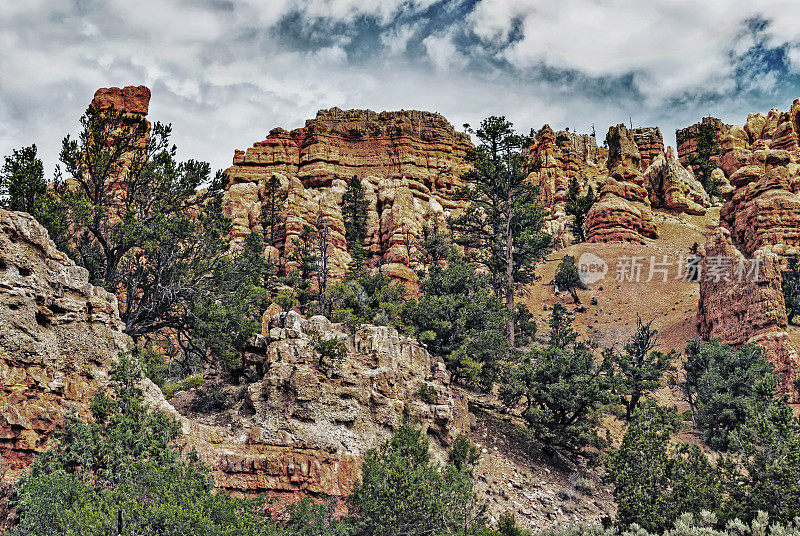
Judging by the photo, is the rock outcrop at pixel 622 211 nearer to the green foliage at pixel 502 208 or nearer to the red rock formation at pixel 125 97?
the green foliage at pixel 502 208

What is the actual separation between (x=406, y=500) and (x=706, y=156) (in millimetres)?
102674

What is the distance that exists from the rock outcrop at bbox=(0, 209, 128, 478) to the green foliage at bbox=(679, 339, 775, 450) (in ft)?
90.8

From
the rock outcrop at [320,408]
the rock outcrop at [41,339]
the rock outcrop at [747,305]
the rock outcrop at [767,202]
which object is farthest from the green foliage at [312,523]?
the rock outcrop at [767,202]

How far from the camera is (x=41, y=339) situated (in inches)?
524

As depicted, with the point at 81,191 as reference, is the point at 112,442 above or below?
below

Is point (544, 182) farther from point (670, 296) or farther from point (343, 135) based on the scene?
point (670, 296)

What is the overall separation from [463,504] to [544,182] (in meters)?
77.8

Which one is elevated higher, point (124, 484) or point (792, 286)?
point (792, 286)

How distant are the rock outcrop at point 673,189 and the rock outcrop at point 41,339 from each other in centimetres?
7587

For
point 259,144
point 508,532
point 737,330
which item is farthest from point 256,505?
point 259,144

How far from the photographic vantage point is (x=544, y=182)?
87.4 meters

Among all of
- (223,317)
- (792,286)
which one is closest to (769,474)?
(223,317)

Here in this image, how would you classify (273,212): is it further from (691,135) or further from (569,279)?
(691,135)

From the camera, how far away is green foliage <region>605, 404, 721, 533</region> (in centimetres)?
1639
